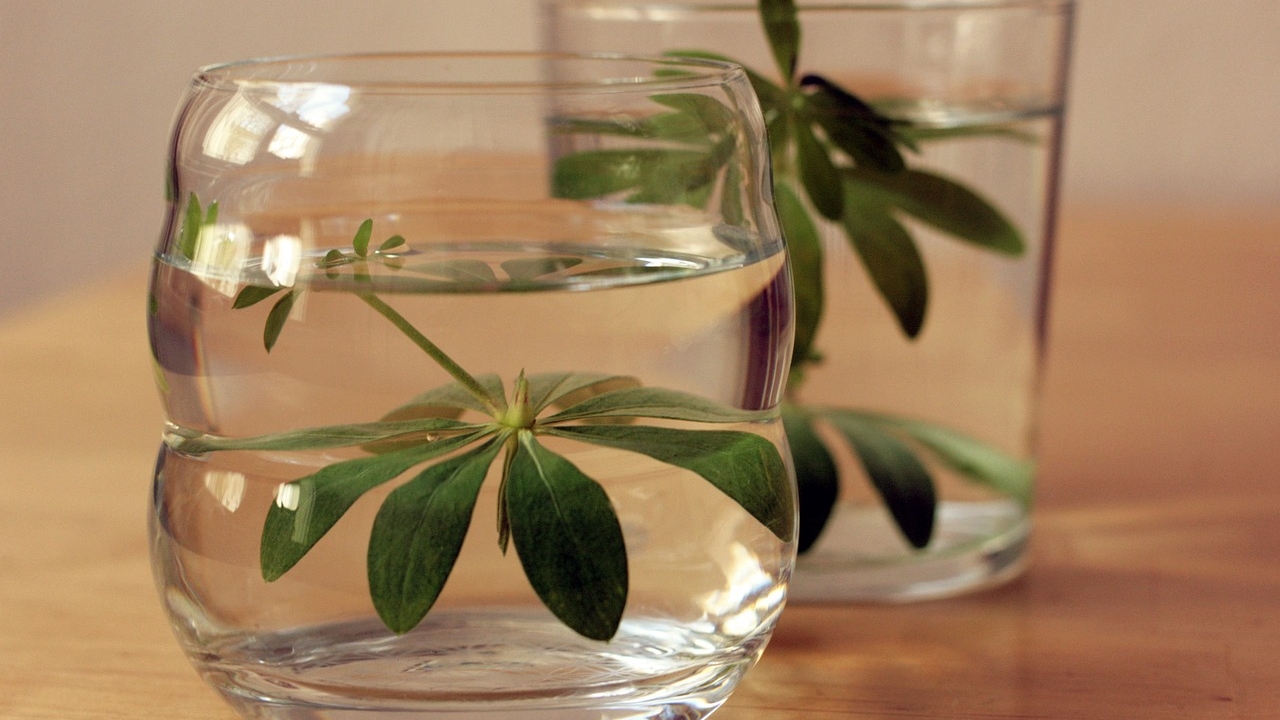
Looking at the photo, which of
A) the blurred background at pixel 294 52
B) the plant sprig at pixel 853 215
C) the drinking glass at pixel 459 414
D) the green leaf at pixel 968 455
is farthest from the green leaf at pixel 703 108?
the blurred background at pixel 294 52

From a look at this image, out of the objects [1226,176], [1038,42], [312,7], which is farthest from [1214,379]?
[312,7]

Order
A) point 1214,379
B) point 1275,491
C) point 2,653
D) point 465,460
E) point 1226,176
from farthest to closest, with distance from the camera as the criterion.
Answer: point 1226,176, point 1214,379, point 1275,491, point 2,653, point 465,460

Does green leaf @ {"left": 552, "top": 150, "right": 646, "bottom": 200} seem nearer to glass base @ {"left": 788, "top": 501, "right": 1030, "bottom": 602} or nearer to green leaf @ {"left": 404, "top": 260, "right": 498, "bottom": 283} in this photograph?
green leaf @ {"left": 404, "top": 260, "right": 498, "bottom": 283}

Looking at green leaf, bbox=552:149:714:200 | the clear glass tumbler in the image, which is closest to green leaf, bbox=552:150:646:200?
green leaf, bbox=552:149:714:200

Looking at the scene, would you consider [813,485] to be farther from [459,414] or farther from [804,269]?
[459,414]

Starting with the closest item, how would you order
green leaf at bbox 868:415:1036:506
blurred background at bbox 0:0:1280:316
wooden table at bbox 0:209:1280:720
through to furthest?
wooden table at bbox 0:209:1280:720 → green leaf at bbox 868:415:1036:506 → blurred background at bbox 0:0:1280:316

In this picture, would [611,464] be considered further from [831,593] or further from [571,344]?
[831,593]
